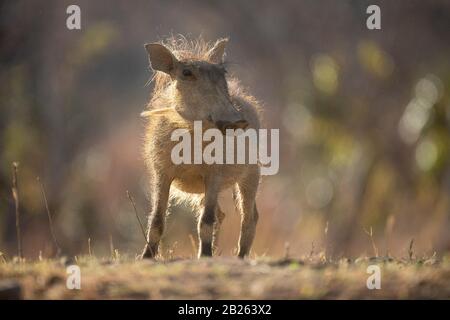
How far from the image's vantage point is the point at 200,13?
18.6 m

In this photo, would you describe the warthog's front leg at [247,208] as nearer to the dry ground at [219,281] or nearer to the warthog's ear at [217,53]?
the warthog's ear at [217,53]

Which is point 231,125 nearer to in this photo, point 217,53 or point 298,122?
point 217,53

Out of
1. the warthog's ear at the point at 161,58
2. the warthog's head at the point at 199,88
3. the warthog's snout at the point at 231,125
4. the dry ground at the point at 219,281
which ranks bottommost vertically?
the dry ground at the point at 219,281

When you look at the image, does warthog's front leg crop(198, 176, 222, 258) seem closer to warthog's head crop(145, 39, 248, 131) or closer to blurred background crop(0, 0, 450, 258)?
warthog's head crop(145, 39, 248, 131)

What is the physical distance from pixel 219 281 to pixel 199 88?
2299mm

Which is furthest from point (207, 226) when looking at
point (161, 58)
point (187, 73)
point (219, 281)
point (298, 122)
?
point (298, 122)

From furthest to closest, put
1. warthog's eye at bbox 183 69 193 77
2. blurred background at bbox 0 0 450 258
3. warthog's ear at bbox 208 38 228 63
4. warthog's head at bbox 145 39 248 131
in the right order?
1. blurred background at bbox 0 0 450 258
2. warthog's ear at bbox 208 38 228 63
3. warthog's eye at bbox 183 69 193 77
4. warthog's head at bbox 145 39 248 131

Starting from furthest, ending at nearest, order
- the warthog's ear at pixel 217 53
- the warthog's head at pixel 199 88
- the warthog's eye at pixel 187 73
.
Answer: the warthog's ear at pixel 217 53
the warthog's eye at pixel 187 73
the warthog's head at pixel 199 88

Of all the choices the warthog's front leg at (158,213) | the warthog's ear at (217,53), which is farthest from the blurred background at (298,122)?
the warthog's front leg at (158,213)

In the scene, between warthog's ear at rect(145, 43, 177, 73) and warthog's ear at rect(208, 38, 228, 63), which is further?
warthog's ear at rect(208, 38, 228, 63)

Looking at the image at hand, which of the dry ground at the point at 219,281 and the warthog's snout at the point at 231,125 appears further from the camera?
the warthog's snout at the point at 231,125

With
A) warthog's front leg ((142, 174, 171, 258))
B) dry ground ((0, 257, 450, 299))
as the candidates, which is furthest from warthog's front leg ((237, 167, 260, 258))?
dry ground ((0, 257, 450, 299))

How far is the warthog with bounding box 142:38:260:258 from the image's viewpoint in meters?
7.17

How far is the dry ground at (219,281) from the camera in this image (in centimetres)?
514
